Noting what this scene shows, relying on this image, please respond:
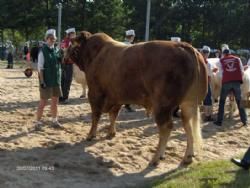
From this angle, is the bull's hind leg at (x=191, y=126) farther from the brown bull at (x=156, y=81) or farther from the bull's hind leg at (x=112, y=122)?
the bull's hind leg at (x=112, y=122)

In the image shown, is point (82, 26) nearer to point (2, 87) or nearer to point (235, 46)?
point (235, 46)

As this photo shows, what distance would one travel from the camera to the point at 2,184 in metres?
5.90

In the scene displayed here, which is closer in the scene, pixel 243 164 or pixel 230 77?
pixel 243 164

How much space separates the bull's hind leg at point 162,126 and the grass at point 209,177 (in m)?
0.49

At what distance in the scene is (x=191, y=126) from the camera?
738 centimetres

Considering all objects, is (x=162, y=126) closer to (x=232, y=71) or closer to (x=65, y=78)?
(x=232, y=71)

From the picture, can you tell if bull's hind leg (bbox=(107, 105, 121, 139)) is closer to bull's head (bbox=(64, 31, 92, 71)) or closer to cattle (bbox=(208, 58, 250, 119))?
bull's head (bbox=(64, 31, 92, 71))

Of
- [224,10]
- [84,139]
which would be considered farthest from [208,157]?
[224,10]

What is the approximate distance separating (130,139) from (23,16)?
127 feet

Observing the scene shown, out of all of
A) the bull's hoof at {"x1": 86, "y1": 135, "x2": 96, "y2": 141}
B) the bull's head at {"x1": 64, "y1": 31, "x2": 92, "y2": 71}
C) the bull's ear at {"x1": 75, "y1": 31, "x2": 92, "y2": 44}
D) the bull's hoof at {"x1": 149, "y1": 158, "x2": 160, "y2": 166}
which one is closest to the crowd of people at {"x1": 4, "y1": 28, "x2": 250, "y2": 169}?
the bull's head at {"x1": 64, "y1": 31, "x2": 92, "y2": 71}

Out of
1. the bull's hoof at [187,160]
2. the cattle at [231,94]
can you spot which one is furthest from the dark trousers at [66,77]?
the bull's hoof at [187,160]

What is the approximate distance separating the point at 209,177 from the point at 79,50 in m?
3.94

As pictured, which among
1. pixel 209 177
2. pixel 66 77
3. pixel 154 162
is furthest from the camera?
pixel 66 77

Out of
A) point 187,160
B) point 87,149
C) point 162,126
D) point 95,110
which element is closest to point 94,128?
point 95,110
